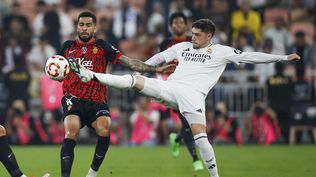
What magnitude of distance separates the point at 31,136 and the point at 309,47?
8.55 metres

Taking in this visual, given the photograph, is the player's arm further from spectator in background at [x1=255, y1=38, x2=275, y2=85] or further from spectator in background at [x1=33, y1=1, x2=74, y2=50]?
spectator in background at [x1=33, y1=1, x2=74, y2=50]

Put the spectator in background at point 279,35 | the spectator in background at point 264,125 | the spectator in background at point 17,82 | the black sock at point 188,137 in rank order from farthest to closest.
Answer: the spectator in background at point 279,35, the spectator in background at point 17,82, the spectator in background at point 264,125, the black sock at point 188,137

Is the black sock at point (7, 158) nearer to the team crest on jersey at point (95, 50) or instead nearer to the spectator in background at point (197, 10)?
the team crest on jersey at point (95, 50)

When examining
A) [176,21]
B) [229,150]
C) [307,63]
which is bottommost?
[229,150]

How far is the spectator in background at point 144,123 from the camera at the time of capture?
22.8 meters

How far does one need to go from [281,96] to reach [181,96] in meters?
11.9

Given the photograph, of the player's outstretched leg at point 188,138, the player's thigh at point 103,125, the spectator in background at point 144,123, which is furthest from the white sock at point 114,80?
the spectator in background at point 144,123

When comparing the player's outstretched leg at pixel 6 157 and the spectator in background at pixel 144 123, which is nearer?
the player's outstretched leg at pixel 6 157

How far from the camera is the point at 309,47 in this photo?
24.0 metres

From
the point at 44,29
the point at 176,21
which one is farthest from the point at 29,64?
the point at 176,21

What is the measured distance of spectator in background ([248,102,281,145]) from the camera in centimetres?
2275

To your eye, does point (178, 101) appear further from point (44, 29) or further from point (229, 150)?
point (44, 29)

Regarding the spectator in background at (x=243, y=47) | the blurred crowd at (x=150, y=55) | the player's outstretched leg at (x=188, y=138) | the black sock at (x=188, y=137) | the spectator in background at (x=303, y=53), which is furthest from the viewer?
the spectator in background at (x=243, y=47)

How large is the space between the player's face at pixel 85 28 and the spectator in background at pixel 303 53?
41.0 feet
